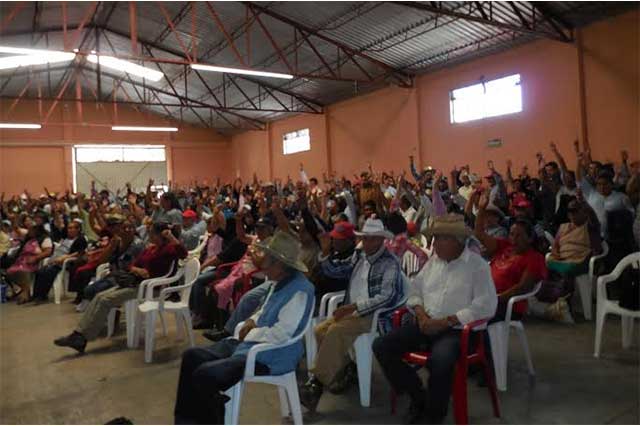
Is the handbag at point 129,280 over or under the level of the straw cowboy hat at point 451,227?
under

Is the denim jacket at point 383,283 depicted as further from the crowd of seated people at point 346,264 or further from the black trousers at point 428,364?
the black trousers at point 428,364

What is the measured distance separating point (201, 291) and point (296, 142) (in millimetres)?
11607

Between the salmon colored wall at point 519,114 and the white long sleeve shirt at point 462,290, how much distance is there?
243 inches

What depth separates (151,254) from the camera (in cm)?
462

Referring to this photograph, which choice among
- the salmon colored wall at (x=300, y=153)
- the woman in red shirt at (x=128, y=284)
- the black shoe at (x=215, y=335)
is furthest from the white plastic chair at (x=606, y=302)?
the salmon colored wall at (x=300, y=153)

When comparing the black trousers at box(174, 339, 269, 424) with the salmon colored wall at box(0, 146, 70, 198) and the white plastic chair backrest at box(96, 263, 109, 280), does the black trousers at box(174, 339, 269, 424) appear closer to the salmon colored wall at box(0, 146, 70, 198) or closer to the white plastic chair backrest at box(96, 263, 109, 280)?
the white plastic chair backrest at box(96, 263, 109, 280)

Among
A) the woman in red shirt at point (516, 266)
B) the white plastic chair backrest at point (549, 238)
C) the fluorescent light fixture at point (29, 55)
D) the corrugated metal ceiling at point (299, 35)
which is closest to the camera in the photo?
the woman in red shirt at point (516, 266)

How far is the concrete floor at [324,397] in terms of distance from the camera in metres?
2.77

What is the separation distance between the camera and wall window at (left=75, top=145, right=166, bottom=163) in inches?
728

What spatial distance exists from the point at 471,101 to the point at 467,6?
2554 millimetres

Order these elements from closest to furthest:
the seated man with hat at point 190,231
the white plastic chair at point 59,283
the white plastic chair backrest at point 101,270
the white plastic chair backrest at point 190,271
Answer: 1. the white plastic chair backrest at point 190,271
2. the white plastic chair backrest at point 101,270
3. the seated man with hat at point 190,231
4. the white plastic chair at point 59,283

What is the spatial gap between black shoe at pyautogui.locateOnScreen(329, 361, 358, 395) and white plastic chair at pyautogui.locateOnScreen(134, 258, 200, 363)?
1.53 meters

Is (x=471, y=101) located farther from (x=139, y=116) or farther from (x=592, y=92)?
(x=139, y=116)

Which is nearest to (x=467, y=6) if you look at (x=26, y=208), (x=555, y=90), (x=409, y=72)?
(x=555, y=90)
